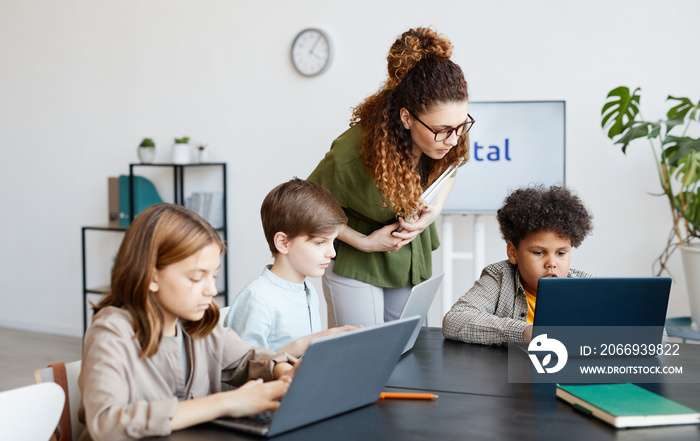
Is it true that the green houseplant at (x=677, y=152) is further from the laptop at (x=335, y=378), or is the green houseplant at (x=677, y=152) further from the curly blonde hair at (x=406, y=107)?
the laptop at (x=335, y=378)

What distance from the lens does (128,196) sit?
458 cm

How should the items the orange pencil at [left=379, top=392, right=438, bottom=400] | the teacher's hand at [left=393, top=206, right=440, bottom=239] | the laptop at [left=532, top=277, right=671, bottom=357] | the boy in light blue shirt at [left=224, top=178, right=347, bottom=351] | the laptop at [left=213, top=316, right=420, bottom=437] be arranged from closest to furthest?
the laptop at [left=213, top=316, right=420, bottom=437] < the orange pencil at [left=379, top=392, right=438, bottom=400] < the laptop at [left=532, top=277, right=671, bottom=357] < the boy in light blue shirt at [left=224, top=178, right=347, bottom=351] < the teacher's hand at [left=393, top=206, right=440, bottom=239]

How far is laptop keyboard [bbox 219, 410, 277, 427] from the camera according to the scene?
114 cm

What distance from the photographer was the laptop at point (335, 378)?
1082mm

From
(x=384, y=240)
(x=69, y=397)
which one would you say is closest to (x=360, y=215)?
(x=384, y=240)

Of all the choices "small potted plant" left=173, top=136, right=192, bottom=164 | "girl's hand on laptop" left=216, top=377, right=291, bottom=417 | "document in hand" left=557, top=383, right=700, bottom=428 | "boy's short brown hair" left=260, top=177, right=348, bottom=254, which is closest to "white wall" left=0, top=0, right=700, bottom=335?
"small potted plant" left=173, top=136, right=192, bottom=164

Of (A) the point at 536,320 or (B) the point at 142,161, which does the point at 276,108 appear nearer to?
(B) the point at 142,161

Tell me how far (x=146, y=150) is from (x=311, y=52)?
1.23 meters

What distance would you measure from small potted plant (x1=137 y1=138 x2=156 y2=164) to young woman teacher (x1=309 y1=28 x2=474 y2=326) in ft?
8.07

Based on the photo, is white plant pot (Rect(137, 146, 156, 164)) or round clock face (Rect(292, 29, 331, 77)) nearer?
round clock face (Rect(292, 29, 331, 77))

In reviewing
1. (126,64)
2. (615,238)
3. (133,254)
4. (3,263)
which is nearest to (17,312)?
(3,263)

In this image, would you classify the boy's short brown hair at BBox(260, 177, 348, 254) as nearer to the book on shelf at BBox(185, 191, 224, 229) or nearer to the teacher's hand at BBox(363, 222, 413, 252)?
the teacher's hand at BBox(363, 222, 413, 252)

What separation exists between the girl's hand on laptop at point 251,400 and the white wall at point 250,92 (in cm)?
271

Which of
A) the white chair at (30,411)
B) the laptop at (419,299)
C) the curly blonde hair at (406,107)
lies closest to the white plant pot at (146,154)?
the curly blonde hair at (406,107)
